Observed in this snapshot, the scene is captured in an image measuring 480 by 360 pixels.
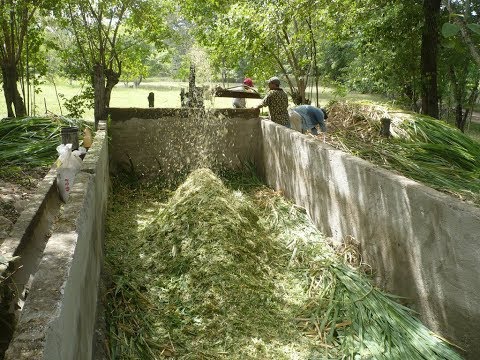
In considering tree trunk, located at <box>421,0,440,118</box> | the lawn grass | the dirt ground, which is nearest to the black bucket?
the dirt ground

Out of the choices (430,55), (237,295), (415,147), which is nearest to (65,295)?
(237,295)

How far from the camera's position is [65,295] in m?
1.90

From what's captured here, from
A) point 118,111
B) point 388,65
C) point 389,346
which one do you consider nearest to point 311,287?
point 389,346

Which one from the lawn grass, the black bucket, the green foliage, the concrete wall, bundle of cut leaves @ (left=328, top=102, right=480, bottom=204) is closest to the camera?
the concrete wall

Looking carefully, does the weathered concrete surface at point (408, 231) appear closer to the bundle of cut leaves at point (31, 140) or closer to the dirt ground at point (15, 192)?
the dirt ground at point (15, 192)

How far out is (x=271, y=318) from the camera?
3.41m

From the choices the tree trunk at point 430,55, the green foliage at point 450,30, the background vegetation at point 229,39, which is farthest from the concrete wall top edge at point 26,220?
the tree trunk at point 430,55

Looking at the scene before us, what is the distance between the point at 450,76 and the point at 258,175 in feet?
29.6

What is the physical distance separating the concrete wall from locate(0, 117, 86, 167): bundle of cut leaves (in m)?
3.16

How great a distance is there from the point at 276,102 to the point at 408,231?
3.94m

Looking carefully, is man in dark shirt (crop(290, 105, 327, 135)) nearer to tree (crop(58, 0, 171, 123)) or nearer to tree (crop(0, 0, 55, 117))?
tree (crop(58, 0, 171, 123))

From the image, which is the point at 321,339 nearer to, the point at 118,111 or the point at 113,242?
the point at 113,242

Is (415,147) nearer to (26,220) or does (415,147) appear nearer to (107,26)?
(26,220)

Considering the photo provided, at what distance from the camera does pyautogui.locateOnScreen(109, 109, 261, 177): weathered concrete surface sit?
22.4 ft
